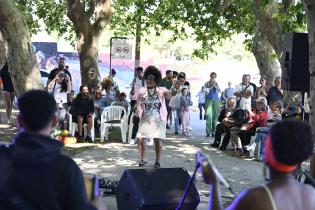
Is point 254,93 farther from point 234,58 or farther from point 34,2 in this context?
point 234,58

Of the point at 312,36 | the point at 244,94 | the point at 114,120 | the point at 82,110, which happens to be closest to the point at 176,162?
the point at 244,94

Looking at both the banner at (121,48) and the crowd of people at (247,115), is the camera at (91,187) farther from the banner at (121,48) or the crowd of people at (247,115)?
the banner at (121,48)

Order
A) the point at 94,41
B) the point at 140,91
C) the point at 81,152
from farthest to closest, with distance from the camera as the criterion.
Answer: the point at 94,41 → the point at 81,152 → the point at 140,91

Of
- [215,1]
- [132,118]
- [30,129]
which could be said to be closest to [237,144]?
[132,118]

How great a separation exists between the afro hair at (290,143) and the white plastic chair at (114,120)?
11.1 metres

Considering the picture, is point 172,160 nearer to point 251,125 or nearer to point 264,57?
point 251,125

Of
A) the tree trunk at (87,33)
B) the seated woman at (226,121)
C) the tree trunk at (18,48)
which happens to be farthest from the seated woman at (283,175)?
the tree trunk at (87,33)

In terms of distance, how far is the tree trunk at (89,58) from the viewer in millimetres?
16656

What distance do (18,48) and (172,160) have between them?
3.37 metres

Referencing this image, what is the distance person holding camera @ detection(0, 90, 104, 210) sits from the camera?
262 cm

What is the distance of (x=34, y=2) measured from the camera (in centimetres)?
2341

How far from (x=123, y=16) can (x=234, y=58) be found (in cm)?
4432

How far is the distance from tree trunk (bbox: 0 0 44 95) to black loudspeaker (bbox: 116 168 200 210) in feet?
16.5

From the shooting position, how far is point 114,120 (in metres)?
14.0
